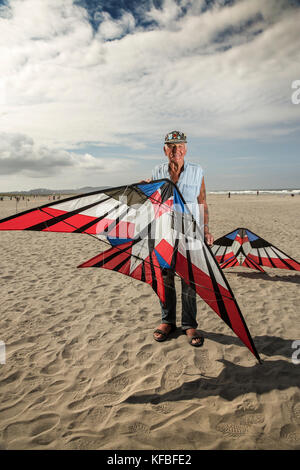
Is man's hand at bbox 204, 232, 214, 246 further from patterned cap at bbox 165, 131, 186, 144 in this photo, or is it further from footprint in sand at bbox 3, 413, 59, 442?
footprint in sand at bbox 3, 413, 59, 442

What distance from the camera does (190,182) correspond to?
292 cm

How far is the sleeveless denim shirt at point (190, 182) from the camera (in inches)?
114

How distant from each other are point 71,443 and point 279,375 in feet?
7.11

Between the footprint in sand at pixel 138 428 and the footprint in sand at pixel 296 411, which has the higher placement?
the footprint in sand at pixel 296 411

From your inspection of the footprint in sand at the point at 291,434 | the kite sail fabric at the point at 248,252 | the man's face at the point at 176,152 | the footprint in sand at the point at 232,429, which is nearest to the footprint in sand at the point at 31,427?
the footprint in sand at the point at 232,429

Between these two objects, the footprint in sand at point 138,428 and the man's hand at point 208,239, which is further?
the man's hand at point 208,239

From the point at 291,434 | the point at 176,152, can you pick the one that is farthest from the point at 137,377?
the point at 176,152

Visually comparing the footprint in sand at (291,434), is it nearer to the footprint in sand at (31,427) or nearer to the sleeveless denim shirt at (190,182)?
the footprint in sand at (31,427)

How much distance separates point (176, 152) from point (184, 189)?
432mm

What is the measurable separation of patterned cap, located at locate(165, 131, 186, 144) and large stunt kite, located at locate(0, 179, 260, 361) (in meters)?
0.52

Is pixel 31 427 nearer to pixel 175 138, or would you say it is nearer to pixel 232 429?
pixel 232 429

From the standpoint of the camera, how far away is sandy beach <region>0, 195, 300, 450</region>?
204cm

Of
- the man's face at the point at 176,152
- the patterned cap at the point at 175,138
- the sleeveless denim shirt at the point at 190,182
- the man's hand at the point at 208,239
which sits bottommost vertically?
the man's hand at the point at 208,239
